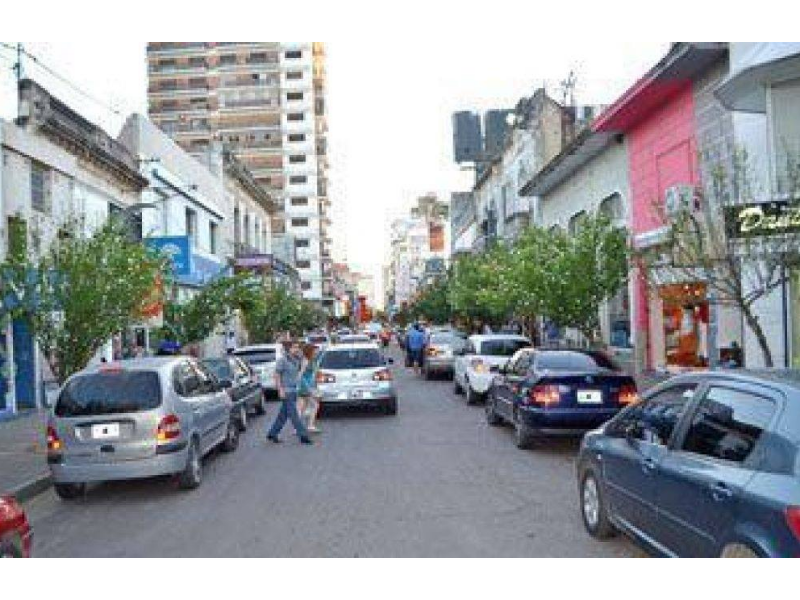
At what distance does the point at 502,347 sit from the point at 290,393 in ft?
21.0

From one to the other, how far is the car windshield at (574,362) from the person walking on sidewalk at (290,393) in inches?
156

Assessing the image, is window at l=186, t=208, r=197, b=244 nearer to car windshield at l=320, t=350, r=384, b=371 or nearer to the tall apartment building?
car windshield at l=320, t=350, r=384, b=371

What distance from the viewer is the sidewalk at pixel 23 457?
1101cm

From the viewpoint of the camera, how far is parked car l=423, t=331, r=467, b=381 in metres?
27.5

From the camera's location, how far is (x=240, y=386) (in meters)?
16.9

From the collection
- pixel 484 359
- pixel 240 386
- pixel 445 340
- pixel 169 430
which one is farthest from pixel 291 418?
pixel 445 340

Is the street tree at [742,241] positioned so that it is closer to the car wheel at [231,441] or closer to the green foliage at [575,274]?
the green foliage at [575,274]

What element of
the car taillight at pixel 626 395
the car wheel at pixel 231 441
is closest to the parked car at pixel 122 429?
the car wheel at pixel 231 441

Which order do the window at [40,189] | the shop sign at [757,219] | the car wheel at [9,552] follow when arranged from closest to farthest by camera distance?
the car wheel at [9,552]
the shop sign at [757,219]
the window at [40,189]

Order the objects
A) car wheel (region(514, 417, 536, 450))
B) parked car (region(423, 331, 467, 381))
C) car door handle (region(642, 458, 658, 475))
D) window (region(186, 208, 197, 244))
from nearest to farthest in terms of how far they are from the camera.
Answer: car door handle (region(642, 458, 658, 475)) < car wheel (region(514, 417, 536, 450)) < parked car (region(423, 331, 467, 381)) < window (region(186, 208, 197, 244))

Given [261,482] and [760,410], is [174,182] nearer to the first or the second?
[261,482]

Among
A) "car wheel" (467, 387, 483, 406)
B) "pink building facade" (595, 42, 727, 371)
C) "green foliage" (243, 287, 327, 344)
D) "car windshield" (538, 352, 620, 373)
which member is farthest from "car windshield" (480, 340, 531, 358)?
"green foliage" (243, 287, 327, 344)

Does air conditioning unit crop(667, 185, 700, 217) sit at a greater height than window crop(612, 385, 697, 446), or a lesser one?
greater

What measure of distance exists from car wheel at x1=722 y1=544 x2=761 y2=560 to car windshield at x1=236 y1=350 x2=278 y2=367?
1850 centimetres
